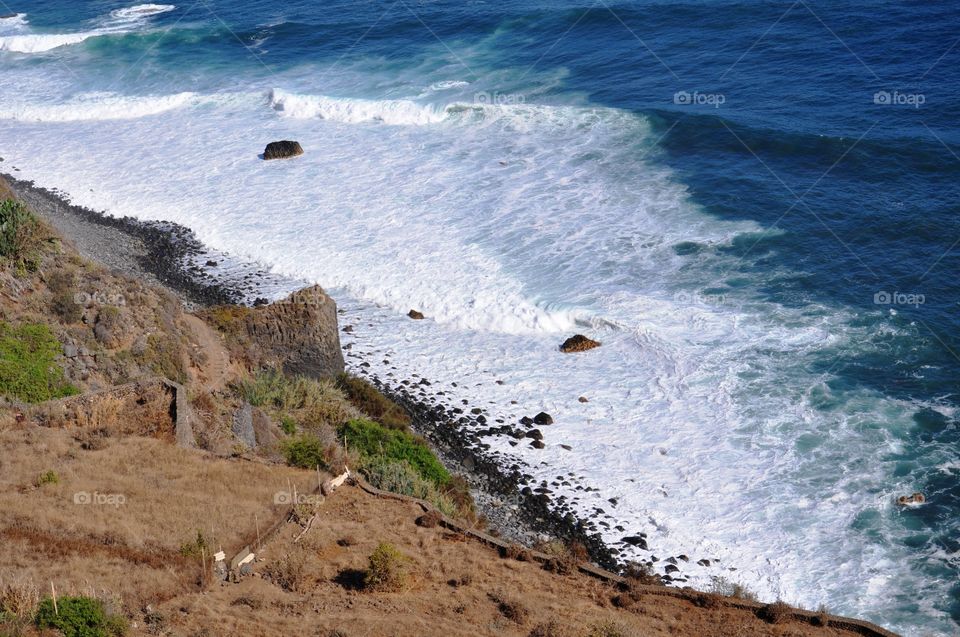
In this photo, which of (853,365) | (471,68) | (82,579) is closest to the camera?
(82,579)

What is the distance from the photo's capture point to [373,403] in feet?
81.7

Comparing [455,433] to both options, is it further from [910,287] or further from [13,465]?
[910,287]

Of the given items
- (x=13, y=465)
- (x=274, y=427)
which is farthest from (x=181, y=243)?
(x=13, y=465)

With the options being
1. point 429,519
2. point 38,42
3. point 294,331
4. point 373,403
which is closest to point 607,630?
point 429,519

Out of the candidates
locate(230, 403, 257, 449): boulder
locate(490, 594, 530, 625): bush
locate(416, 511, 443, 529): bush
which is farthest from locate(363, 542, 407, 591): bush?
locate(230, 403, 257, 449): boulder

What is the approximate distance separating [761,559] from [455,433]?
25.6 feet

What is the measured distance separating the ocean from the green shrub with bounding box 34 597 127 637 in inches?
446

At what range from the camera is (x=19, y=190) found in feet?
129

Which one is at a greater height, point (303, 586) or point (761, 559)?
point (303, 586)

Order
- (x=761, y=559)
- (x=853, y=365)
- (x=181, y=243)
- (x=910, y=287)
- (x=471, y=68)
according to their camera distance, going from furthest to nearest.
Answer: (x=471, y=68)
(x=181, y=243)
(x=910, y=287)
(x=853, y=365)
(x=761, y=559)

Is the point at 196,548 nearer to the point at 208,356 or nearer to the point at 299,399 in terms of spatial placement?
the point at 299,399

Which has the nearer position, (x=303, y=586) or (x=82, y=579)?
(x=82, y=579)

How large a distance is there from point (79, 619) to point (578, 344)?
17.5 m

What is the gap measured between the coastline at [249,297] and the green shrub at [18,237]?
5.60m
